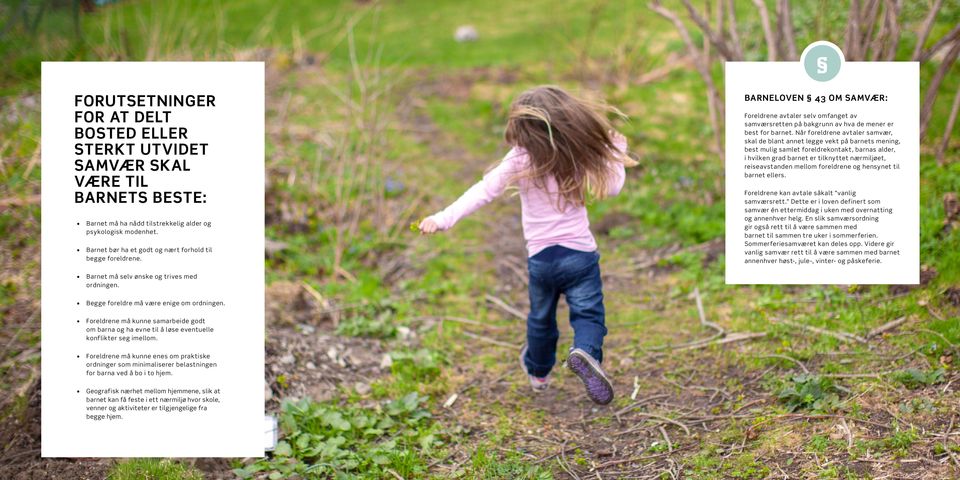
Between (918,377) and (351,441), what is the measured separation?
94.1 inches

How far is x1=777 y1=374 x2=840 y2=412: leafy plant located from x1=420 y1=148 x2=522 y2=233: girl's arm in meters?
1.51

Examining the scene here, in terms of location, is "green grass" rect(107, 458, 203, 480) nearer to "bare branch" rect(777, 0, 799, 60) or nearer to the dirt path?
the dirt path

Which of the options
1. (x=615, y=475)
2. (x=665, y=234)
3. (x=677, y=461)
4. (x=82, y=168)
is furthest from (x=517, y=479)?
(x=665, y=234)

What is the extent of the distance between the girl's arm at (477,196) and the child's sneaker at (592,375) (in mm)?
780

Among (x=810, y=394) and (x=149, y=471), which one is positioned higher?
(x=810, y=394)

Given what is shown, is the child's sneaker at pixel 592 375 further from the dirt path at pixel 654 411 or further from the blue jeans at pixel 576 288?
the dirt path at pixel 654 411

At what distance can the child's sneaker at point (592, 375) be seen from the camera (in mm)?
3760

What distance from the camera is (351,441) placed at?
3734 mm

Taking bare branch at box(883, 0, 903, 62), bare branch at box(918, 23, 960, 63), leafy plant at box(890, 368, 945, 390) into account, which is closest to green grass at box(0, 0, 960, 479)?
leafy plant at box(890, 368, 945, 390)

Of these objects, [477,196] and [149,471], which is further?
[477,196]

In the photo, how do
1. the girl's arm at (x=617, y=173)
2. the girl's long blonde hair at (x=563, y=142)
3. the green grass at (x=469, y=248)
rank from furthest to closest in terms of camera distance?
the girl's arm at (x=617, y=173)
the girl's long blonde hair at (x=563, y=142)
the green grass at (x=469, y=248)

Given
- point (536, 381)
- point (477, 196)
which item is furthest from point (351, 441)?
point (477, 196)

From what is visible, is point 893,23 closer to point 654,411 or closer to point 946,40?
point 946,40

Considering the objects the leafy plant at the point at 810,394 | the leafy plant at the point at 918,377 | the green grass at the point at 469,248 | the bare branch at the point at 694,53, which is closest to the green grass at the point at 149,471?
the green grass at the point at 469,248
